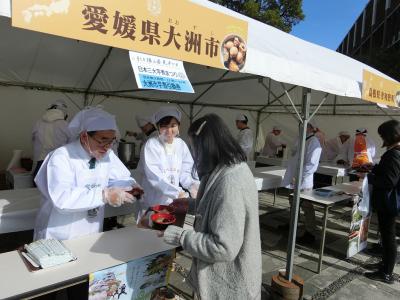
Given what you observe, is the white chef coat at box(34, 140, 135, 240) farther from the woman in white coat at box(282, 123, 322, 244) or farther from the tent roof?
the woman in white coat at box(282, 123, 322, 244)

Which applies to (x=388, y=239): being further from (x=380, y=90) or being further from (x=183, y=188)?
(x=183, y=188)

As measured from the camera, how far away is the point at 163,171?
9.36 feet

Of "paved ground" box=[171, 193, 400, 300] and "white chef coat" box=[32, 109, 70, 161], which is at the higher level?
"white chef coat" box=[32, 109, 70, 161]

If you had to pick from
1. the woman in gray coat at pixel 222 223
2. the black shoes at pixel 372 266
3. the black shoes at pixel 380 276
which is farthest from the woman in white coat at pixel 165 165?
the black shoes at pixel 372 266

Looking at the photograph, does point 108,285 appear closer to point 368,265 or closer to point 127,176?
point 127,176

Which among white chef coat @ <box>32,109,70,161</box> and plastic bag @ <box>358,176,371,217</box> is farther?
white chef coat @ <box>32,109,70,161</box>

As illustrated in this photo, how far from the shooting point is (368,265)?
153 inches

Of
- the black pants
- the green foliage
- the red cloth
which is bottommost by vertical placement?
the black pants

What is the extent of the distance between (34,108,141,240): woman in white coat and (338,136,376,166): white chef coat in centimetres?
678

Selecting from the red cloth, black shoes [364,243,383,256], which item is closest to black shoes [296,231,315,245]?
black shoes [364,243,383,256]

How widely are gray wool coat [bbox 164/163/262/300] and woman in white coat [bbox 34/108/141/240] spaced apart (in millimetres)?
572

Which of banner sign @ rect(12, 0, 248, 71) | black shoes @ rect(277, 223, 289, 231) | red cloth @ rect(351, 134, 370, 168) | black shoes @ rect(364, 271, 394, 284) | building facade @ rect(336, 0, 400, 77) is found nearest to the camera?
banner sign @ rect(12, 0, 248, 71)

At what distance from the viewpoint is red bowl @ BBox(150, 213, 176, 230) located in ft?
5.86

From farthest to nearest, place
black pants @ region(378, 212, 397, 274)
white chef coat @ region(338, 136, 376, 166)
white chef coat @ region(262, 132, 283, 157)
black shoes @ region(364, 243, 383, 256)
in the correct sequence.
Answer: white chef coat @ region(262, 132, 283, 157) → white chef coat @ region(338, 136, 376, 166) → black shoes @ region(364, 243, 383, 256) → black pants @ region(378, 212, 397, 274)
